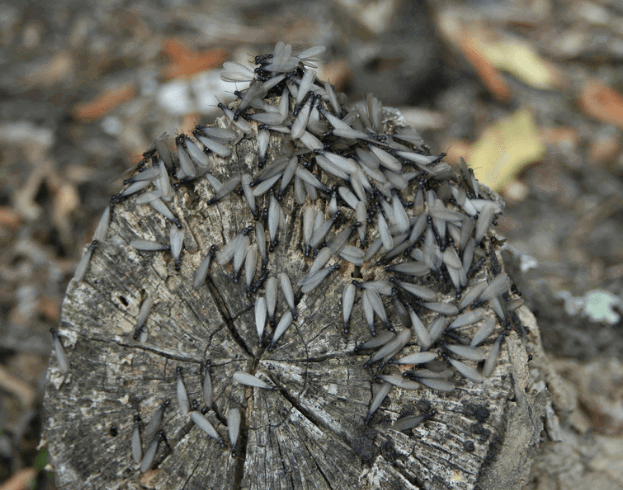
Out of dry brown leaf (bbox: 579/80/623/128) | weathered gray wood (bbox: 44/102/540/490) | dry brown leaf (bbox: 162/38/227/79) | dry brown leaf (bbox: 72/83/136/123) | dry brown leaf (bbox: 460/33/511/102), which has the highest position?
dry brown leaf (bbox: 579/80/623/128)

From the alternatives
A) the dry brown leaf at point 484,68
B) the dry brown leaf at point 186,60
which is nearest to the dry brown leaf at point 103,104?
the dry brown leaf at point 186,60

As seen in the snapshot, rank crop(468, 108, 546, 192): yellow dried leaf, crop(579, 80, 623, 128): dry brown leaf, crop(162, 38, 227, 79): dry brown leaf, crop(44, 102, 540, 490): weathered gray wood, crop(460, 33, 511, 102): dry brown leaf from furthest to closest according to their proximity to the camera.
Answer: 1. crop(162, 38, 227, 79): dry brown leaf
2. crop(460, 33, 511, 102): dry brown leaf
3. crop(579, 80, 623, 128): dry brown leaf
4. crop(468, 108, 546, 192): yellow dried leaf
5. crop(44, 102, 540, 490): weathered gray wood

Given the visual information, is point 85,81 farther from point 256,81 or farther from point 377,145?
point 377,145

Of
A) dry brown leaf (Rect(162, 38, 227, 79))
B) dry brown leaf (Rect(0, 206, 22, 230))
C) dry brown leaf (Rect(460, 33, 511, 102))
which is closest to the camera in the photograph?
dry brown leaf (Rect(0, 206, 22, 230))

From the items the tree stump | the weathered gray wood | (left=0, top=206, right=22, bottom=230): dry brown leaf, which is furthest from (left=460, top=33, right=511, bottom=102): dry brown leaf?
(left=0, top=206, right=22, bottom=230): dry brown leaf

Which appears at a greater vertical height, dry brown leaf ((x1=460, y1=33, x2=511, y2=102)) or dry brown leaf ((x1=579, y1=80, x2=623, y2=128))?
dry brown leaf ((x1=579, y1=80, x2=623, y2=128))

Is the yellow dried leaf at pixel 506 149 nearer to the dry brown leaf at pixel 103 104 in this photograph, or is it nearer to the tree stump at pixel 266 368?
the tree stump at pixel 266 368

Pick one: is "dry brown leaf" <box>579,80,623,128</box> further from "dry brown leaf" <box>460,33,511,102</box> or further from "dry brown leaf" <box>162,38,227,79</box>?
"dry brown leaf" <box>162,38,227,79</box>

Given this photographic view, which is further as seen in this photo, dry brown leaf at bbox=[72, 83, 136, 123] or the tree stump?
dry brown leaf at bbox=[72, 83, 136, 123]
